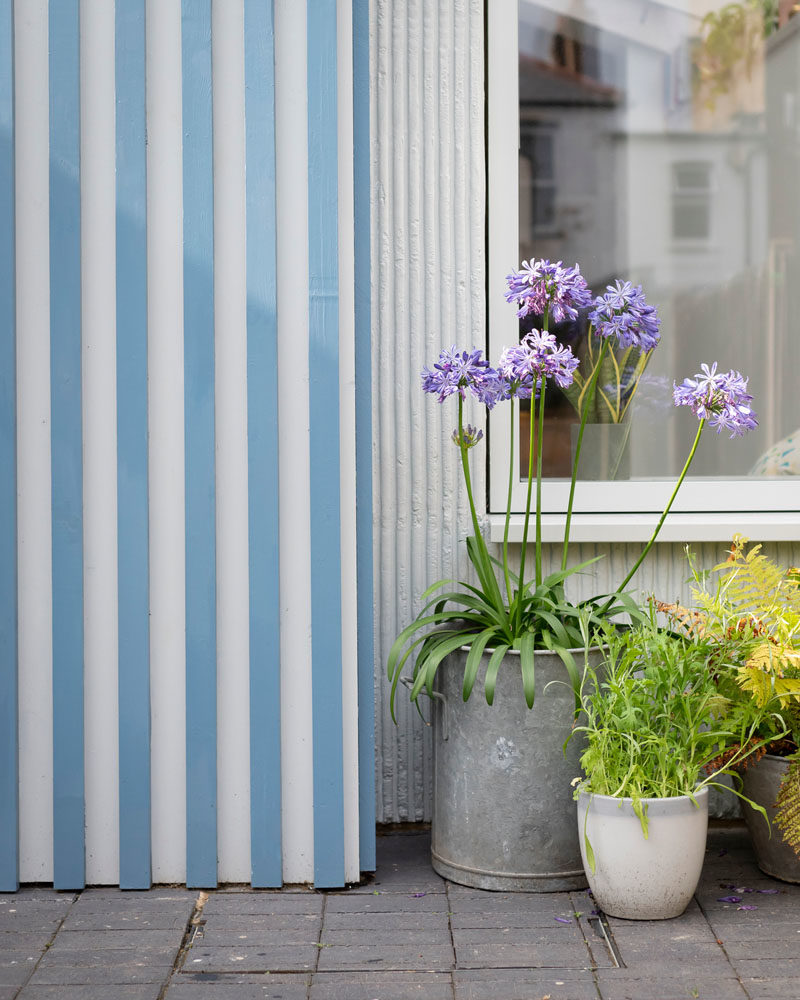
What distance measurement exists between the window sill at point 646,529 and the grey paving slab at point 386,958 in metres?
1.14

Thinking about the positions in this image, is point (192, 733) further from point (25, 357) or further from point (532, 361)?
point (532, 361)

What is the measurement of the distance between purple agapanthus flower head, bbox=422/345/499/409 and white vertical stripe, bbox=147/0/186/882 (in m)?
0.62

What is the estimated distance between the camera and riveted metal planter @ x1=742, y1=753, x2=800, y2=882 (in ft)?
8.89

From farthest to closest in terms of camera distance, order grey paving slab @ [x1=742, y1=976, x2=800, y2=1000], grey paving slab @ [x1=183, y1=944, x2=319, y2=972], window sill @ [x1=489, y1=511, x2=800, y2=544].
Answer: window sill @ [x1=489, y1=511, x2=800, y2=544] → grey paving slab @ [x1=183, y1=944, x2=319, y2=972] → grey paving slab @ [x1=742, y1=976, x2=800, y2=1000]

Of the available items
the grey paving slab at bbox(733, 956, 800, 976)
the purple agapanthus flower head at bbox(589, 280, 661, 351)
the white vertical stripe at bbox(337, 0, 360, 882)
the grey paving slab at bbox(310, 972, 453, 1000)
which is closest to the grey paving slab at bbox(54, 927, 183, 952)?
the grey paving slab at bbox(310, 972, 453, 1000)

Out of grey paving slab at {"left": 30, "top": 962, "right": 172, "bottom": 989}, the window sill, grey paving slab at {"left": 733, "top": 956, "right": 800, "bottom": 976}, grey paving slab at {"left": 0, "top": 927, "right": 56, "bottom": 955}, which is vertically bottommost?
grey paving slab at {"left": 733, "top": 956, "right": 800, "bottom": 976}

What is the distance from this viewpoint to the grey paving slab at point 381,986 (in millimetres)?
2205

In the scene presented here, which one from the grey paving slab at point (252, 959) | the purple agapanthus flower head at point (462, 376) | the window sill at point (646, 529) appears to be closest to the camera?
the grey paving slab at point (252, 959)

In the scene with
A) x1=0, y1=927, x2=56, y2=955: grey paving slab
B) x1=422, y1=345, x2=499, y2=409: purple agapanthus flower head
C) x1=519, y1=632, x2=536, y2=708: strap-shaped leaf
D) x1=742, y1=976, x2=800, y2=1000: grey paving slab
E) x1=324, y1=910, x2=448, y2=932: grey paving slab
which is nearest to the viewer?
x1=742, y1=976, x2=800, y2=1000: grey paving slab

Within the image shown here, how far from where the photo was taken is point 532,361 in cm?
266

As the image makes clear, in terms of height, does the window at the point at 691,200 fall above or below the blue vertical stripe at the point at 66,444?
above

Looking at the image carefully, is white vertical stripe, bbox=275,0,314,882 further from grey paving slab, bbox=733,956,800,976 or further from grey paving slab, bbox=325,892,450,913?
grey paving slab, bbox=733,956,800,976

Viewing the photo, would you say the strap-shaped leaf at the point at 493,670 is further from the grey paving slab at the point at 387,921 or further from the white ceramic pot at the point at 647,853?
the grey paving slab at the point at 387,921

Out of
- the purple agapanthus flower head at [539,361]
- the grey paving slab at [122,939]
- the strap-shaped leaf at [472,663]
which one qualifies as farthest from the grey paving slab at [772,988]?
the purple agapanthus flower head at [539,361]
